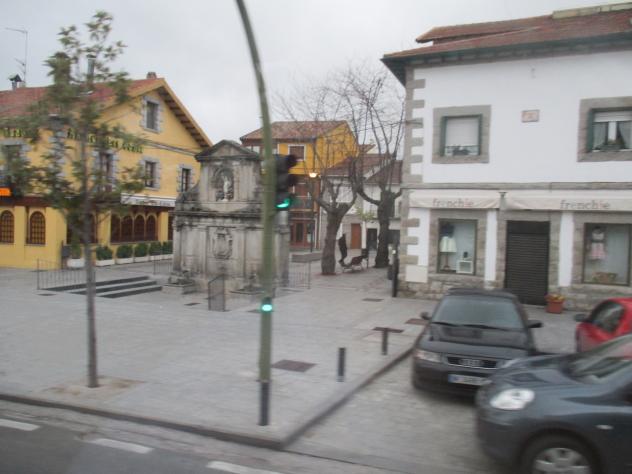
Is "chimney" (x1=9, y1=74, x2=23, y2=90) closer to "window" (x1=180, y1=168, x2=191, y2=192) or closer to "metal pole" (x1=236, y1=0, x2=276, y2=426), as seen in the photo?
"window" (x1=180, y1=168, x2=191, y2=192)

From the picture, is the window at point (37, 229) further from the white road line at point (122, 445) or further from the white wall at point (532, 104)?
the white road line at point (122, 445)

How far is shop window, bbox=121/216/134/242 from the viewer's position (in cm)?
2647

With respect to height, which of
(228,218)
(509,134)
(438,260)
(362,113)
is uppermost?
(362,113)

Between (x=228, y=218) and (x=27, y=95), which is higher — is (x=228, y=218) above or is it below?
below

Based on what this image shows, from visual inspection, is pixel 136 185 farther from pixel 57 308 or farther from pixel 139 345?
pixel 57 308

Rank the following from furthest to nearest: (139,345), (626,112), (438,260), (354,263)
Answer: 1. (354,263)
2. (438,260)
3. (626,112)
4. (139,345)

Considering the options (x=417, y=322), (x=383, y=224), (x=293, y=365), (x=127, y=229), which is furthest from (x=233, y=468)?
(x=127, y=229)

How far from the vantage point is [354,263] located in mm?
25609

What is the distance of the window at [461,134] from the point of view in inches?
642

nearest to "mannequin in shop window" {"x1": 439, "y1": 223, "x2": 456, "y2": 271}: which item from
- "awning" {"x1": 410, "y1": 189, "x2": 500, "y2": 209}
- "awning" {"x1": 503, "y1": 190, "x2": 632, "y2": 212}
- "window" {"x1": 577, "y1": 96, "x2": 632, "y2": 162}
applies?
"awning" {"x1": 410, "y1": 189, "x2": 500, "y2": 209}

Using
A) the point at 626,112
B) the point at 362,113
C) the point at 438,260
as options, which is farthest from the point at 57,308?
the point at 626,112

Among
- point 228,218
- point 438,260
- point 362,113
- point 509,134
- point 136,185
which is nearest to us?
point 136,185

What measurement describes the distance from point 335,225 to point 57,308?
1314cm

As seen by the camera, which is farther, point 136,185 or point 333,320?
point 333,320
